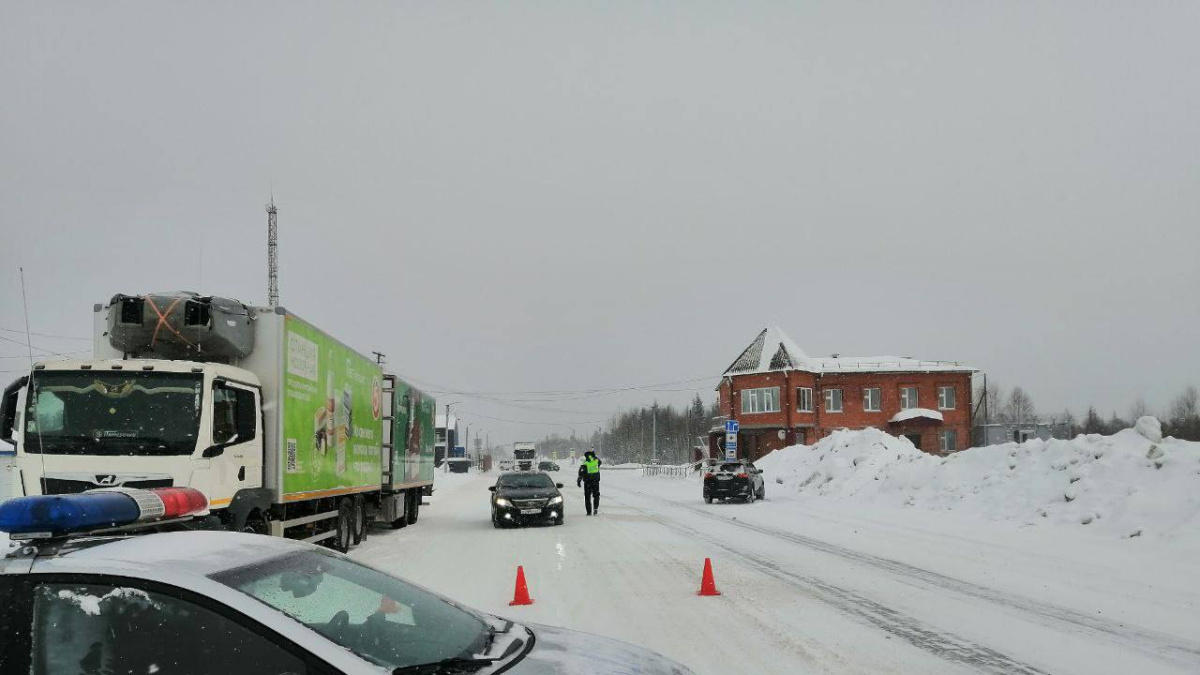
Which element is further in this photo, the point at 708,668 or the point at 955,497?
the point at 955,497

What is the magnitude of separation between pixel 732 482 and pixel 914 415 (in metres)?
35.7

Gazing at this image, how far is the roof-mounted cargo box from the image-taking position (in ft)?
34.9

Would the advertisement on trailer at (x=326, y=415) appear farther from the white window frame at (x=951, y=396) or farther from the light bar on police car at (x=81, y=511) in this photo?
the white window frame at (x=951, y=396)

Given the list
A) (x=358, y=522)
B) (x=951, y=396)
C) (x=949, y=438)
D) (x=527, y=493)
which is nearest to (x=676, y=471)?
(x=949, y=438)

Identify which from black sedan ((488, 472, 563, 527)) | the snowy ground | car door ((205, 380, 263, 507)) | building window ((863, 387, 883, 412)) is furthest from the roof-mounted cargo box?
building window ((863, 387, 883, 412))

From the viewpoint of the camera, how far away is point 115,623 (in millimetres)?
3174

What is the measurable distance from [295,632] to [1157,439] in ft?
70.8

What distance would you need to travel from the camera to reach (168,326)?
10742 millimetres

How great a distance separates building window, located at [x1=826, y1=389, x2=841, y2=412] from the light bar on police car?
6262cm

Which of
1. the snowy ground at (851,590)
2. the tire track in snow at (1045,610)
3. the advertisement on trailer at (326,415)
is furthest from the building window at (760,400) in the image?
the advertisement on trailer at (326,415)

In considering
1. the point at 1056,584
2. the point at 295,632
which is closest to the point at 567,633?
the point at 295,632

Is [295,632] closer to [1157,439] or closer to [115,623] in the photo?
[115,623]

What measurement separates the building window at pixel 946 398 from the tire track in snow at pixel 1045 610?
171ft

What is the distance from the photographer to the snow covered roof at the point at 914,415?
2466 inches
